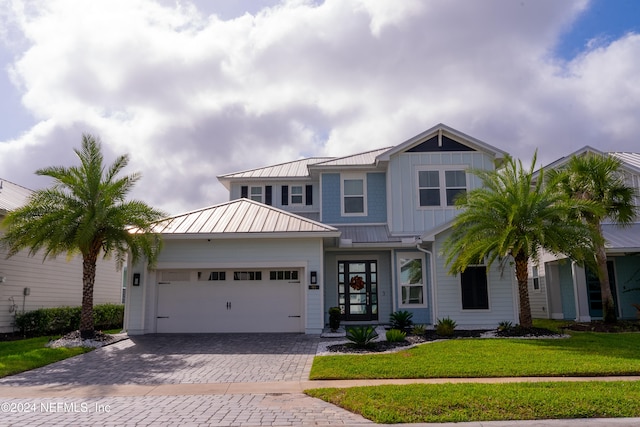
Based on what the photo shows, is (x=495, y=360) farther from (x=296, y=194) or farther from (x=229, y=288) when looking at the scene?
(x=296, y=194)

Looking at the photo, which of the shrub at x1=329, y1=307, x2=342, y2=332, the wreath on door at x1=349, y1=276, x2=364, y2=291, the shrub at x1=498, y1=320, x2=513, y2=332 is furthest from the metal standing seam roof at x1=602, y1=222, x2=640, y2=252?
the shrub at x1=329, y1=307, x2=342, y2=332

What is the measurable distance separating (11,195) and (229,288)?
8620 millimetres

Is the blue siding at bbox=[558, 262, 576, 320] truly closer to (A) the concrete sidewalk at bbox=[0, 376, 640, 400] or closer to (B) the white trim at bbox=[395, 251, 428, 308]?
(B) the white trim at bbox=[395, 251, 428, 308]

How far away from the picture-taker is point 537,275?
21.5 m

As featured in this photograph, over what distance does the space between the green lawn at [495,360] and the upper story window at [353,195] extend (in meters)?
7.63

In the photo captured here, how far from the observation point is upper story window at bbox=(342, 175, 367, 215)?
1973cm

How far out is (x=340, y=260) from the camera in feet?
61.3

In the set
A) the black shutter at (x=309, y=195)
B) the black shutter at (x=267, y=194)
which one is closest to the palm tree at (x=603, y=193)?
the black shutter at (x=309, y=195)

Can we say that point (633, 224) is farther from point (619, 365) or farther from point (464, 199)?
point (619, 365)

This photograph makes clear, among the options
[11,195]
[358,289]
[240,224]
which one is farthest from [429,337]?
[11,195]

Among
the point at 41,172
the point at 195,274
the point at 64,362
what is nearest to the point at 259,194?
the point at 195,274

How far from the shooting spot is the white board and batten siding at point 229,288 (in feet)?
52.3

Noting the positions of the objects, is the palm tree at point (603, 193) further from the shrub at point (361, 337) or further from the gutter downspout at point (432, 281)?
the shrub at point (361, 337)

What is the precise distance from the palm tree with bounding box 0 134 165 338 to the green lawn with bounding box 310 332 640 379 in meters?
6.78
